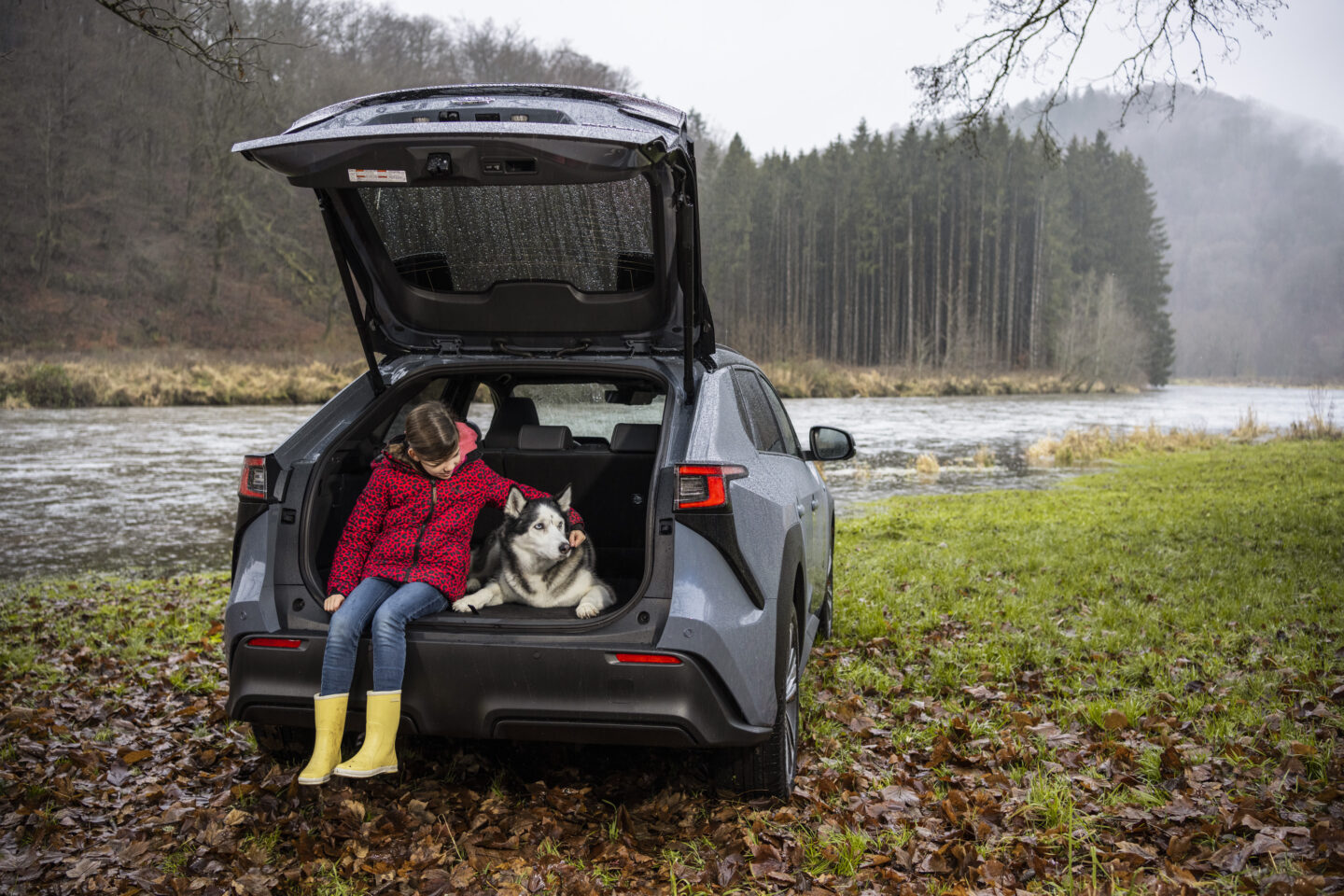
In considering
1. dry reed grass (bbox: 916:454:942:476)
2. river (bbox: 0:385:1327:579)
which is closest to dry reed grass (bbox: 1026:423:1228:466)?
river (bbox: 0:385:1327:579)

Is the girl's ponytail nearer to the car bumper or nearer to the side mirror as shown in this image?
the car bumper

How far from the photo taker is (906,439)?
24391mm

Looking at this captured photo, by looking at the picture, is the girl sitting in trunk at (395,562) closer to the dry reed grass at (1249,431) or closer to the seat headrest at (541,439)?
the seat headrest at (541,439)

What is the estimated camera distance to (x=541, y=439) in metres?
4.43

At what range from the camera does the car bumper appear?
2.98 meters

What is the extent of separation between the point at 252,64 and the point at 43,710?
416 cm

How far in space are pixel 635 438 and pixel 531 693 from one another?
1.63m

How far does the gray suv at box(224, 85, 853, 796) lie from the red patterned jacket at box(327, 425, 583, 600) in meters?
0.15

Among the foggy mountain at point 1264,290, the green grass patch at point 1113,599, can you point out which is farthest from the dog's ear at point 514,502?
the foggy mountain at point 1264,290

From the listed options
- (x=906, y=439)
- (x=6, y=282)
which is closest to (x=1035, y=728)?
(x=906, y=439)

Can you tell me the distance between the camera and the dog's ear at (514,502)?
363 centimetres

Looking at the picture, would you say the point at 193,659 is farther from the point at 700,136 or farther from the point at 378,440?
the point at 700,136

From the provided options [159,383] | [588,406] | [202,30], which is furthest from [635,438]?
[159,383]

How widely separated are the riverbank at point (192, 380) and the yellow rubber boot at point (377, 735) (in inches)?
1223
